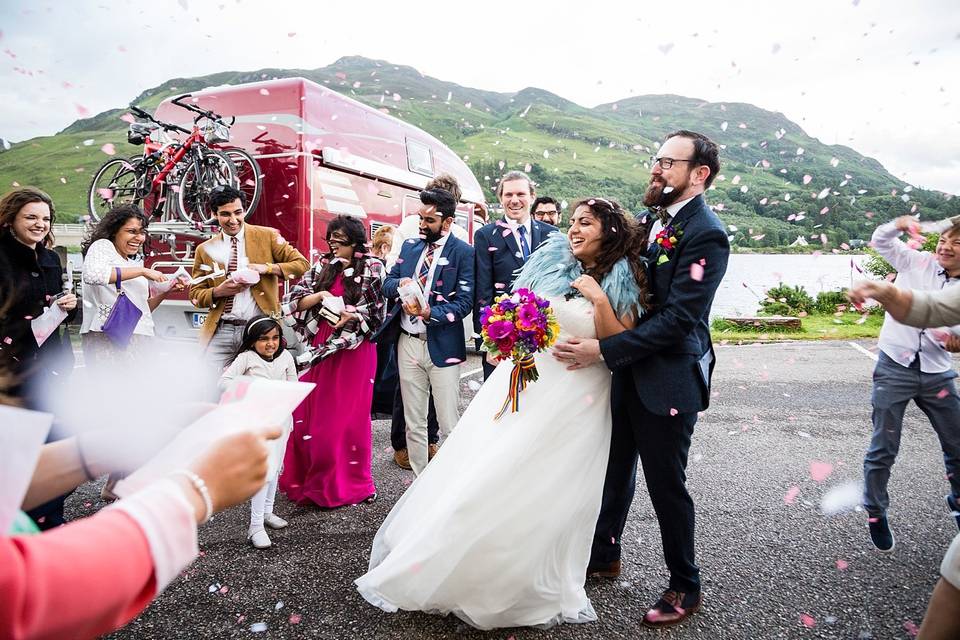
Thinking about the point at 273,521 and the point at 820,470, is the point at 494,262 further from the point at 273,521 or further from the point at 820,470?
the point at 820,470

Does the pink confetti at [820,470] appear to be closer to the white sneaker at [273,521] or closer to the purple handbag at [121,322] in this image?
the white sneaker at [273,521]

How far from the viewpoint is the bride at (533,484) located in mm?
2432

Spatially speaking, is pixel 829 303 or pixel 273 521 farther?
pixel 829 303

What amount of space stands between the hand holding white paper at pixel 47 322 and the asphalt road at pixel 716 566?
1.25 meters

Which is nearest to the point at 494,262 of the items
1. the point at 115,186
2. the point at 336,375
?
the point at 336,375

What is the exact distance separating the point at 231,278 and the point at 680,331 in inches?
129

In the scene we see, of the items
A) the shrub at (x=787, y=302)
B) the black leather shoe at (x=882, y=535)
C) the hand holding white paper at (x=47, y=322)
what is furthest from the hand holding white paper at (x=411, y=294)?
the shrub at (x=787, y=302)

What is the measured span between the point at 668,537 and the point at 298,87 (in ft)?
17.4

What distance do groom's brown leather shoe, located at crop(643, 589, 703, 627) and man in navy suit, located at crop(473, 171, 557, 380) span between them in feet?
7.19

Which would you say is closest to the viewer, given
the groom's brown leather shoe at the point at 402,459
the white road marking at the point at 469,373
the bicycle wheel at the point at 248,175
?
the groom's brown leather shoe at the point at 402,459

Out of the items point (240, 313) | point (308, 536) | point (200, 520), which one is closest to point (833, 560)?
point (308, 536)

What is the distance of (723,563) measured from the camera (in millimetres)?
3219

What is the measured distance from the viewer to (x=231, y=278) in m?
4.18

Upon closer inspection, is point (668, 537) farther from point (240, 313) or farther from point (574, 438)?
point (240, 313)
